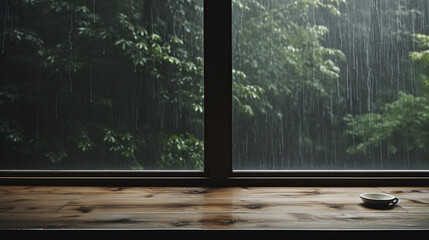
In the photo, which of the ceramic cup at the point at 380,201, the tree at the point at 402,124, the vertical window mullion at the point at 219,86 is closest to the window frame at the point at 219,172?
the vertical window mullion at the point at 219,86

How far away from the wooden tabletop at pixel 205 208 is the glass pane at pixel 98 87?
231mm

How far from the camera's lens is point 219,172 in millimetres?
1899

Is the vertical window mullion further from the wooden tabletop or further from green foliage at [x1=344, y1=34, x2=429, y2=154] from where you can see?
green foliage at [x1=344, y1=34, x2=429, y2=154]

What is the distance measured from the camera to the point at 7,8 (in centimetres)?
202

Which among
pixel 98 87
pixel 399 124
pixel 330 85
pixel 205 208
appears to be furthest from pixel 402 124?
pixel 98 87

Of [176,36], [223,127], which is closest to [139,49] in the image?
[176,36]

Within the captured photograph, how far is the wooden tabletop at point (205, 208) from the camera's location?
1.29 m

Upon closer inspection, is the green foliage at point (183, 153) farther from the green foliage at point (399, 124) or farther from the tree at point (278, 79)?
the green foliage at point (399, 124)

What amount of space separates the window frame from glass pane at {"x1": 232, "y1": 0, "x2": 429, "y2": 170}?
0.16 feet

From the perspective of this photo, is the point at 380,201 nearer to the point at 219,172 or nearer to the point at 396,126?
the point at 396,126

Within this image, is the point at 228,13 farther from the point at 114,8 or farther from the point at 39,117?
the point at 39,117

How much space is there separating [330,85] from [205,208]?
1053 millimetres

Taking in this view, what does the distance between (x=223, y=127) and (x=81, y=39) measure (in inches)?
40.1

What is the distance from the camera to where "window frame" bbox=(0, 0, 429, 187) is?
6.22 ft
